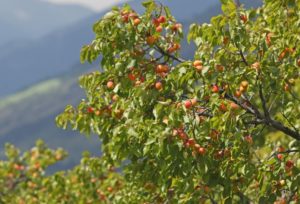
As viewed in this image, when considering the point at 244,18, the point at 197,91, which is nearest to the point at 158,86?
the point at 197,91

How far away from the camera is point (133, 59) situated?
8883 mm

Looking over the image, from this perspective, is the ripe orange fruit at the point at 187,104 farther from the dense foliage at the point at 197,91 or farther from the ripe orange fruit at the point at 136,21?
the ripe orange fruit at the point at 136,21

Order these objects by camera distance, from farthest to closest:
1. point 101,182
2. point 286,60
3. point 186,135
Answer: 1. point 101,182
2. point 286,60
3. point 186,135

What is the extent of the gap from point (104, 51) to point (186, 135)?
6.69 ft

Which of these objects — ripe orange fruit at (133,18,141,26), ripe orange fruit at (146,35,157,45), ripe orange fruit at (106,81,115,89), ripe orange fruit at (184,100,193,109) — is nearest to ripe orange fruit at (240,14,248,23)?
ripe orange fruit at (146,35,157,45)

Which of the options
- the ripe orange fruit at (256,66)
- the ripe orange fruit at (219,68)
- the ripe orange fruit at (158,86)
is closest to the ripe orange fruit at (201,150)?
the ripe orange fruit at (158,86)

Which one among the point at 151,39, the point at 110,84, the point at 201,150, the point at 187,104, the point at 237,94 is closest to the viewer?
the point at 187,104

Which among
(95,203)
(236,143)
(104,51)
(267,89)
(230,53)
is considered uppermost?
(95,203)

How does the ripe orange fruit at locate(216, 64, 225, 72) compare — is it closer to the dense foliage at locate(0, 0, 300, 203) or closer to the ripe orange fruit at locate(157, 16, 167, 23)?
the dense foliage at locate(0, 0, 300, 203)

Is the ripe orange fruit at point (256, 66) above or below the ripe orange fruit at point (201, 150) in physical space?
above

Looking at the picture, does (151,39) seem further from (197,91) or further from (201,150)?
(201,150)

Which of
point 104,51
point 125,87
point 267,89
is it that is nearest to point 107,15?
point 104,51

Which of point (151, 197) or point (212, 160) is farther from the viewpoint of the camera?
point (151, 197)

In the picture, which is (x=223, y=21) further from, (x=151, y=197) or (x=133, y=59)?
(x=151, y=197)
